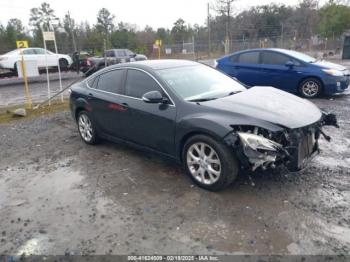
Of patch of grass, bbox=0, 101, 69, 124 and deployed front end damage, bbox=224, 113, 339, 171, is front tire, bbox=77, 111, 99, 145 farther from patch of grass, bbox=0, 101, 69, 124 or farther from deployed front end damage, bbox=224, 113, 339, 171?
patch of grass, bbox=0, 101, 69, 124

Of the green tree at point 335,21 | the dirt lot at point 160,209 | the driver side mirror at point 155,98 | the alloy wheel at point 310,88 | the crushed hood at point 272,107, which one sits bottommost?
the dirt lot at point 160,209

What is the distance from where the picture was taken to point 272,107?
400cm

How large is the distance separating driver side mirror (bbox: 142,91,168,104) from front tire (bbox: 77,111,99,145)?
1838 mm

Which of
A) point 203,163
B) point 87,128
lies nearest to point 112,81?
point 87,128

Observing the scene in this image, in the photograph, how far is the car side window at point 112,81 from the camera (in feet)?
16.9

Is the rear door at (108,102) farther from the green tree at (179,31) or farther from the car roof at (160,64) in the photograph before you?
the green tree at (179,31)

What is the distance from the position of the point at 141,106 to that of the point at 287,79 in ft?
20.0

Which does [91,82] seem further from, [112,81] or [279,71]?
[279,71]

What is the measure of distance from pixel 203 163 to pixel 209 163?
0.28ft

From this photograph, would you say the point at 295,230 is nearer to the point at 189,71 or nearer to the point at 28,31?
the point at 189,71

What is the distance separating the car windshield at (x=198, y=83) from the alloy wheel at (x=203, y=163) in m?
0.73

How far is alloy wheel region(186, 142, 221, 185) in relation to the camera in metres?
3.86

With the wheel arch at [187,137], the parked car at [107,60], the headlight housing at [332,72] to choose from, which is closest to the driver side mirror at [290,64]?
the headlight housing at [332,72]

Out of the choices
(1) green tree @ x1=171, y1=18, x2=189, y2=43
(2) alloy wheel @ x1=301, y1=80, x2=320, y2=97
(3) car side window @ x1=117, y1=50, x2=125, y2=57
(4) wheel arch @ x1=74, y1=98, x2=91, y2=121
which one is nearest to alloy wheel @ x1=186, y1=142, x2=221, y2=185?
(4) wheel arch @ x1=74, y1=98, x2=91, y2=121
